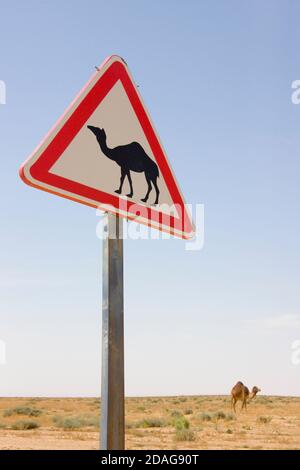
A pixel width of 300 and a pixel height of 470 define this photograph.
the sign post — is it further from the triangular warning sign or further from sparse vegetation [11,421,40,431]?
sparse vegetation [11,421,40,431]

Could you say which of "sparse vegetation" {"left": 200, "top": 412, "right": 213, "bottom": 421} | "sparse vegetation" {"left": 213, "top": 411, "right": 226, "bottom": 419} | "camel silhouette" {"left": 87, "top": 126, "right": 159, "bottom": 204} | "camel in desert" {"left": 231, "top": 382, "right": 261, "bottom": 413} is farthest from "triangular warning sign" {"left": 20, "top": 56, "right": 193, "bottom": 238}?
"camel in desert" {"left": 231, "top": 382, "right": 261, "bottom": 413}

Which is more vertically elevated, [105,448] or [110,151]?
[110,151]

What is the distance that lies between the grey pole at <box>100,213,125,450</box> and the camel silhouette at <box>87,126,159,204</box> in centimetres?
23

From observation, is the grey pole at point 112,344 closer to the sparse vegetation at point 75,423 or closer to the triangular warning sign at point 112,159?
the triangular warning sign at point 112,159

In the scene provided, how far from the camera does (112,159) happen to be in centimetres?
208

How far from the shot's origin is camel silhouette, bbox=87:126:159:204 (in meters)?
2.06

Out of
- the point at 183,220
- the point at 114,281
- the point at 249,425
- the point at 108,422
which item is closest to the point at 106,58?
the point at 183,220

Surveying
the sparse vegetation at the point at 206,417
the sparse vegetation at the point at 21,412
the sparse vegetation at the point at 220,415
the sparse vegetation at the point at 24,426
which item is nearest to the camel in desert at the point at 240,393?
the sparse vegetation at the point at 220,415

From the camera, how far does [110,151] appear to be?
6.81 feet

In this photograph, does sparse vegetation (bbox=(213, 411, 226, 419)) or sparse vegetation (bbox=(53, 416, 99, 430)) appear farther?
sparse vegetation (bbox=(213, 411, 226, 419))

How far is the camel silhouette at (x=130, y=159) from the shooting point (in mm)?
2062

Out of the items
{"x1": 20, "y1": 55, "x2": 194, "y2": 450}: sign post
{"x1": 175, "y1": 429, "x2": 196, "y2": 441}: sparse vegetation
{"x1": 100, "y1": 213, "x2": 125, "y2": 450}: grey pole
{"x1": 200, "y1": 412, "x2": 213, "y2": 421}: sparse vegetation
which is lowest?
{"x1": 200, "y1": 412, "x2": 213, "y2": 421}: sparse vegetation

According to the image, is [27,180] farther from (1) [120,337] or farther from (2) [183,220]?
(2) [183,220]

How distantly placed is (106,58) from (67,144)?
0.51 metres
